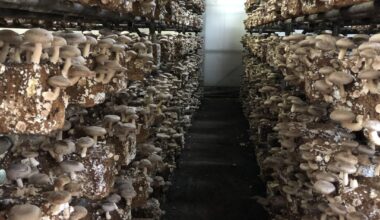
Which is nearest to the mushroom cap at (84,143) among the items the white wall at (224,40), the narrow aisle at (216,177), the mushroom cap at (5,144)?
the mushroom cap at (5,144)

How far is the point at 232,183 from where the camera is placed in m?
6.03

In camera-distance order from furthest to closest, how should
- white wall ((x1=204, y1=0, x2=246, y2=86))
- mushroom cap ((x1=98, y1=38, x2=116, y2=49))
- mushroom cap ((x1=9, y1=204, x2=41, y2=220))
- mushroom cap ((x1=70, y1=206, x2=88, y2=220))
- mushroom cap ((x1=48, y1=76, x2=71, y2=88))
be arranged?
white wall ((x1=204, y1=0, x2=246, y2=86)) < mushroom cap ((x1=98, y1=38, x2=116, y2=49)) < mushroom cap ((x1=70, y1=206, x2=88, y2=220)) < mushroom cap ((x1=48, y1=76, x2=71, y2=88)) < mushroom cap ((x1=9, y1=204, x2=41, y2=220))

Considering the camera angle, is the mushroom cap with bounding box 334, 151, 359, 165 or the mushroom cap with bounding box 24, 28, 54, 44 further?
the mushroom cap with bounding box 334, 151, 359, 165

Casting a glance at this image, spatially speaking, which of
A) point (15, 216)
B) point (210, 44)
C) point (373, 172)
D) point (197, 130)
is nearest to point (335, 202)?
point (373, 172)

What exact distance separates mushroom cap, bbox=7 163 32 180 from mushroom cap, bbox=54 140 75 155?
21 centimetres

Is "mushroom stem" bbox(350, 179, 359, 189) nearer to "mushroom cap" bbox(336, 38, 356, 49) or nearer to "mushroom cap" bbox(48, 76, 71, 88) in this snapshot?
"mushroom cap" bbox(336, 38, 356, 49)

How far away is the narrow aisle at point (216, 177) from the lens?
506cm

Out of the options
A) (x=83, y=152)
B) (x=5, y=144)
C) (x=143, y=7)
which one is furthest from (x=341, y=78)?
(x=143, y=7)

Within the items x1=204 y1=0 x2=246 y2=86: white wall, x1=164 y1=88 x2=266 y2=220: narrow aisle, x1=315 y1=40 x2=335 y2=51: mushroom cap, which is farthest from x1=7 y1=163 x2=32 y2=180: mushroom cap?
x1=204 y1=0 x2=246 y2=86: white wall

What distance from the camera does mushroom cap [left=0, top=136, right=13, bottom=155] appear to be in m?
1.69

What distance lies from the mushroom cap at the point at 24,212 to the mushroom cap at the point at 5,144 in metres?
0.28

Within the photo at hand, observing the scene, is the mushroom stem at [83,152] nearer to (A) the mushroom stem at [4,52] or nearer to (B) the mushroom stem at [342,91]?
(A) the mushroom stem at [4,52]

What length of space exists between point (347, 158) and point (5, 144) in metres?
1.43

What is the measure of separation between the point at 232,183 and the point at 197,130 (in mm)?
3250
